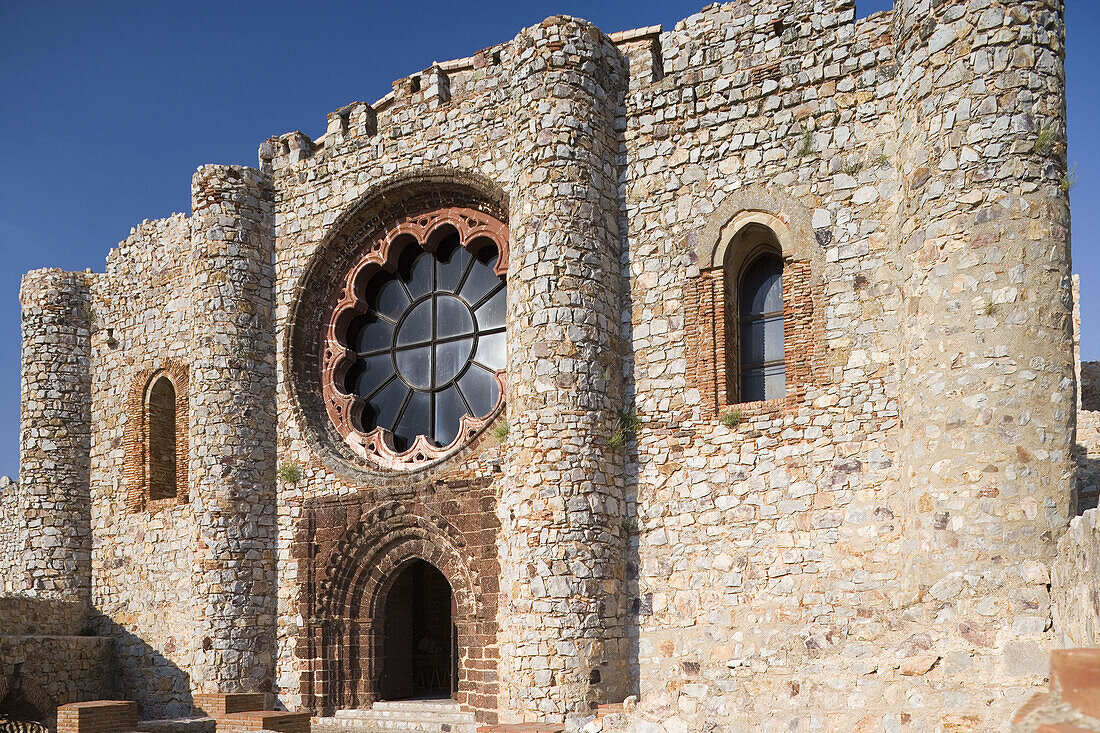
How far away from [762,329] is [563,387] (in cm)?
222

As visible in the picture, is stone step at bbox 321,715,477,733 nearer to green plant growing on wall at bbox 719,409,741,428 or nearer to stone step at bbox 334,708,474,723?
stone step at bbox 334,708,474,723

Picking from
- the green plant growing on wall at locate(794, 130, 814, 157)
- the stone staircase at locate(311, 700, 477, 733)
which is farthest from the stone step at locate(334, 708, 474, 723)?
the green plant growing on wall at locate(794, 130, 814, 157)

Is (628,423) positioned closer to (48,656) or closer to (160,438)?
(160,438)

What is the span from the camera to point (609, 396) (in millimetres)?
11680

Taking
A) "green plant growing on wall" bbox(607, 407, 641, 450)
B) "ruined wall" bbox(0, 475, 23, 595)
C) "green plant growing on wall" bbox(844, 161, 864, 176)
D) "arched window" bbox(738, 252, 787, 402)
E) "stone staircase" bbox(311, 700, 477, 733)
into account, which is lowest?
→ "stone staircase" bbox(311, 700, 477, 733)

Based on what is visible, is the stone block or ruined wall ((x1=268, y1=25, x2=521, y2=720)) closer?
the stone block

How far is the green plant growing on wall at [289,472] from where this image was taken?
47.5 feet

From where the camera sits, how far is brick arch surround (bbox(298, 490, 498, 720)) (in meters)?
13.1

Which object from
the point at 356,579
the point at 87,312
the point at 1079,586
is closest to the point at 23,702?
the point at 356,579

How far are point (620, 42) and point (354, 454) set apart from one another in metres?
6.11

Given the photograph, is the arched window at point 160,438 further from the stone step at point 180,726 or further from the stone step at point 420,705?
the stone step at point 420,705

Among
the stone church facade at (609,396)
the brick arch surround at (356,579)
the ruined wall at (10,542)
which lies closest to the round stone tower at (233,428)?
the stone church facade at (609,396)

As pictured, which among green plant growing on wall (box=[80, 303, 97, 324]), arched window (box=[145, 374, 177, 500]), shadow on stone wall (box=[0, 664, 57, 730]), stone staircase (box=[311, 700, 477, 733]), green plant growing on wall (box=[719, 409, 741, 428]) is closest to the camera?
green plant growing on wall (box=[719, 409, 741, 428])

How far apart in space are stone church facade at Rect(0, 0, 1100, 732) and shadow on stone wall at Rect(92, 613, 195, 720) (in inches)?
2.8
